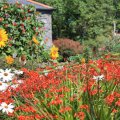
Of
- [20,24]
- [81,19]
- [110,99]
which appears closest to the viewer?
[110,99]

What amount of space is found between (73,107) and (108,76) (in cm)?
44

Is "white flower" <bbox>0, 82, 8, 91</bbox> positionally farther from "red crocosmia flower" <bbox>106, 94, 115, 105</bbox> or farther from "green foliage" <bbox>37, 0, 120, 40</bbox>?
"green foliage" <bbox>37, 0, 120, 40</bbox>

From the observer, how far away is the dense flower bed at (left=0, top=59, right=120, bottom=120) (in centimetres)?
333

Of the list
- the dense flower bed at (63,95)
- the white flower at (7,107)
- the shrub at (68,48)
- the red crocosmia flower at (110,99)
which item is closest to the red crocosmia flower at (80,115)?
the dense flower bed at (63,95)

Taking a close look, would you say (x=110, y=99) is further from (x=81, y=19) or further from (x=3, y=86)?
(x=81, y=19)

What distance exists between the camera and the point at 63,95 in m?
3.49

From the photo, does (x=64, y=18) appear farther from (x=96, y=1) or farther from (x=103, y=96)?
(x=103, y=96)

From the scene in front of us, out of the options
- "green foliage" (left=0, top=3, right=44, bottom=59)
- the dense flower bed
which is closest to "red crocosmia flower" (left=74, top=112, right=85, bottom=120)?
the dense flower bed

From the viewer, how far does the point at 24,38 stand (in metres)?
10.0

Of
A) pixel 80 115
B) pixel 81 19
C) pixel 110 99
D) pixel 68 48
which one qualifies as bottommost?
pixel 68 48

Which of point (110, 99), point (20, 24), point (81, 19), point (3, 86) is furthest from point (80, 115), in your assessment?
point (81, 19)

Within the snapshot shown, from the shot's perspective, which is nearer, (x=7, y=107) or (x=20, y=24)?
(x=7, y=107)

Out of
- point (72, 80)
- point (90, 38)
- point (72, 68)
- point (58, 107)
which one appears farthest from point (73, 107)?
point (90, 38)

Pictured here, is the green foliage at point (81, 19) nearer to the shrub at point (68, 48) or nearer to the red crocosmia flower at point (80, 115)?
the shrub at point (68, 48)
